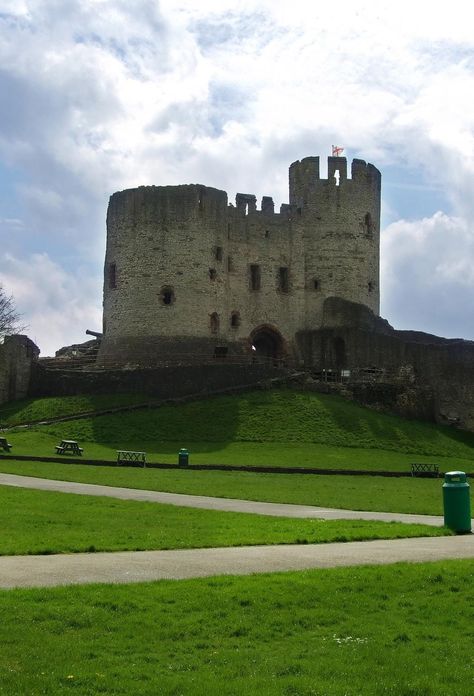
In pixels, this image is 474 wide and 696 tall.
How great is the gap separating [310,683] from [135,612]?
2377 millimetres

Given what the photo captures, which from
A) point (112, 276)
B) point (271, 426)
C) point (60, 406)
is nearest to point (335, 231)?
point (112, 276)

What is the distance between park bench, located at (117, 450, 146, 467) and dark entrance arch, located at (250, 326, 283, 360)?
24.5 meters

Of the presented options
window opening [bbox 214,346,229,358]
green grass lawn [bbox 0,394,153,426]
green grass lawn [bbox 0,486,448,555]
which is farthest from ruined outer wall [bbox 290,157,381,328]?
green grass lawn [bbox 0,486,448,555]

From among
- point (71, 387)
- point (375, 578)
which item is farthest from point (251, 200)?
point (375, 578)

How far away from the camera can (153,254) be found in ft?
180

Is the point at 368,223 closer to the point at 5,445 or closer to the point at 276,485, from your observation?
the point at 5,445

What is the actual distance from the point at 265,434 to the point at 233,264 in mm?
17360

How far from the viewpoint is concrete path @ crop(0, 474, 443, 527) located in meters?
19.6

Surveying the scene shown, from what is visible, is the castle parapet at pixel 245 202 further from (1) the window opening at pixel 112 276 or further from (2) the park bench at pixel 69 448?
(2) the park bench at pixel 69 448

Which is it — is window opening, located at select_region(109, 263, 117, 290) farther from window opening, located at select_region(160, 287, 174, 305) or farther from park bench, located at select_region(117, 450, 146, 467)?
park bench, located at select_region(117, 450, 146, 467)

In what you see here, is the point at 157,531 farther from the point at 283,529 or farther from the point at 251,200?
the point at 251,200

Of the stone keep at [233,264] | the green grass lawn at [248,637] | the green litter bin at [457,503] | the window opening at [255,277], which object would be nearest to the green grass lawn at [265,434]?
the stone keep at [233,264]

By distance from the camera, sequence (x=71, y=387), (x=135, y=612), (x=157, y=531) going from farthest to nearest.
Result: (x=71, y=387) < (x=157, y=531) < (x=135, y=612)

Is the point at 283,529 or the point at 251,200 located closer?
the point at 283,529
